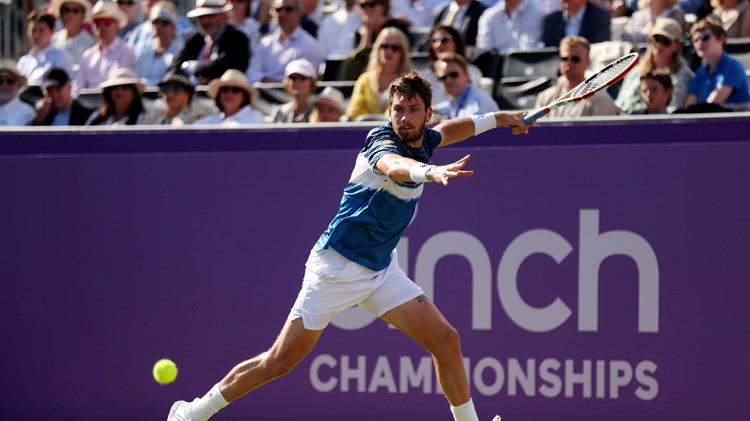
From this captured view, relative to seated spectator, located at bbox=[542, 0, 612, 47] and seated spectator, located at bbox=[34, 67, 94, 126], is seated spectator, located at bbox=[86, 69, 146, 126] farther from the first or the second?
seated spectator, located at bbox=[542, 0, 612, 47]

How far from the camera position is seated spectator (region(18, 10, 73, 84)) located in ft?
38.2

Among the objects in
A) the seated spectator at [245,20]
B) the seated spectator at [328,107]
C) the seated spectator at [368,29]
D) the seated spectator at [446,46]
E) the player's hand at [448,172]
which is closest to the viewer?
the player's hand at [448,172]

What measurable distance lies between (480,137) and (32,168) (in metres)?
2.87

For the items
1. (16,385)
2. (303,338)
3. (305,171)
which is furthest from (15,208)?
(303,338)

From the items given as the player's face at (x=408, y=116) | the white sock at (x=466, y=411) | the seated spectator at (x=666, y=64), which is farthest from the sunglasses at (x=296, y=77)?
the white sock at (x=466, y=411)

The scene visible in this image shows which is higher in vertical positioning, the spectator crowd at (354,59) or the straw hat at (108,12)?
the straw hat at (108,12)

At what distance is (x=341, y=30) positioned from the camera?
11.1m

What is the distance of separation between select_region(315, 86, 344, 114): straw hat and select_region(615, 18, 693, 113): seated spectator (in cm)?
201

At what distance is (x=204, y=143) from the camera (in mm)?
7223

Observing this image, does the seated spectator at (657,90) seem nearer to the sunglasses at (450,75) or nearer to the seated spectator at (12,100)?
the sunglasses at (450,75)

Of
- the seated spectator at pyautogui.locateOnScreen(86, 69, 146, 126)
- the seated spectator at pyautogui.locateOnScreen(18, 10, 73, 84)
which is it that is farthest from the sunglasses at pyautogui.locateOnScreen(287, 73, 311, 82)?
the seated spectator at pyautogui.locateOnScreen(18, 10, 73, 84)

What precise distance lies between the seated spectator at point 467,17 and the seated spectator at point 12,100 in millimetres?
3746

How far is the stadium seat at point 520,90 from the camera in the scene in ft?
29.3

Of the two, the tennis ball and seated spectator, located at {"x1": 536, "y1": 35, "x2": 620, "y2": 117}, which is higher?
seated spectator, located at {"x1": 536, "y1": 35, "x2": 620, "y2": 117}
